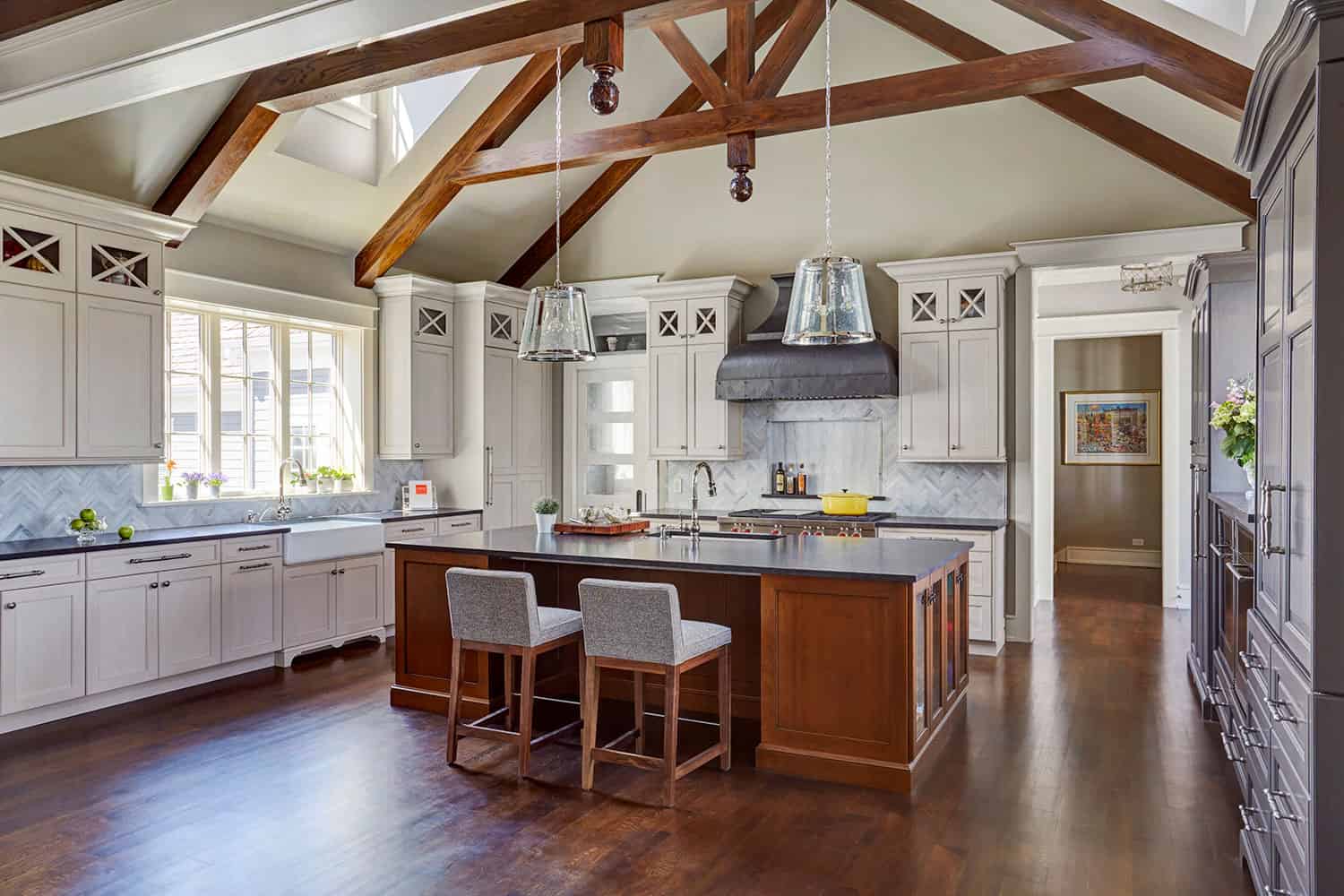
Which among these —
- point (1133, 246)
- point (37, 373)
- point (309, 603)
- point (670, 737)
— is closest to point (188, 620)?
point (309, 603)

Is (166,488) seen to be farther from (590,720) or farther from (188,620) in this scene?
(590,720)

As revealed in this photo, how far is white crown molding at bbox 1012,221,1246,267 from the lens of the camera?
6027 mm

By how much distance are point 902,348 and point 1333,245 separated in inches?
190

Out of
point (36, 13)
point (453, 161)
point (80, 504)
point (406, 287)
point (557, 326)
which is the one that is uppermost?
point (453, 161)

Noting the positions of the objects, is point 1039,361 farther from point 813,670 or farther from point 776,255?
point 813,670

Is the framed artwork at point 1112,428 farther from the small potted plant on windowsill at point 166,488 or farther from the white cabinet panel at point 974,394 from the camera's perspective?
the small potted plant on windowsill at point 166,488

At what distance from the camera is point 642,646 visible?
12.0 feet

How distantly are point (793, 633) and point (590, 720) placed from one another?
3.03ft

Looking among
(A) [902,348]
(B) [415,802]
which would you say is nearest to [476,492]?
(A) [902,348]

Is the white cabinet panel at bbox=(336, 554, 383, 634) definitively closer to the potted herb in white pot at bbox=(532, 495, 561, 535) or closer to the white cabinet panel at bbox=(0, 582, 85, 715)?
the white cabinet panel at bbox=(0, 582, 85, 715)

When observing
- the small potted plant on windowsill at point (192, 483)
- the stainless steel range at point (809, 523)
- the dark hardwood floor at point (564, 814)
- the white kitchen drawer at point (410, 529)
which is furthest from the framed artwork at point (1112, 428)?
the small potted plant on windowsill at point (192, 483)

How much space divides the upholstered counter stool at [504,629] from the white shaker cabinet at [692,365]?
11.3ft

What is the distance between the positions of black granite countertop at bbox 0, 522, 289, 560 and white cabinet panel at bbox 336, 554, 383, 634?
22.1 inches

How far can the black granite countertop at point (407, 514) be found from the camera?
6.71 metres
